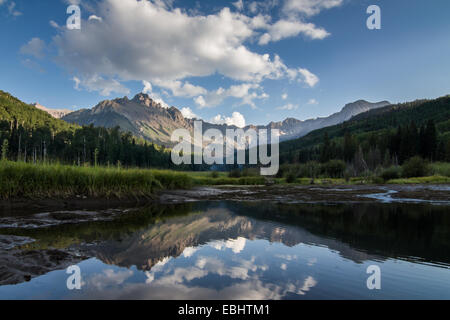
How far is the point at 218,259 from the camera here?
606 centimetres

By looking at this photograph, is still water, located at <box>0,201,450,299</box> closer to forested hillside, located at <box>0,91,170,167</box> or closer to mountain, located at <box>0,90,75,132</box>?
forested hillside, located at <box>0,91,170,167</box>

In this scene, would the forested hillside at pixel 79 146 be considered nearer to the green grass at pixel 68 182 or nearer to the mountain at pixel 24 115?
the mountain at pixel 24 115

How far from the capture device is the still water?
4277mm

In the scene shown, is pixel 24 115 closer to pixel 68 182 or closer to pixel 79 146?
pixel 79 146

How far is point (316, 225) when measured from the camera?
1023 centimetres

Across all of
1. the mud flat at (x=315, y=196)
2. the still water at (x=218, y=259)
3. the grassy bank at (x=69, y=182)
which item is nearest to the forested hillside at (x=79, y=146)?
the mud flat at (x=315, y=196)

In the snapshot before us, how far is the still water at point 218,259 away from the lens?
14.0 feet

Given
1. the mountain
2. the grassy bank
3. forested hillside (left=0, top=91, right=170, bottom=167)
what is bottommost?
the grassy bank

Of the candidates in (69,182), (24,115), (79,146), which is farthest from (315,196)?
(24,115)

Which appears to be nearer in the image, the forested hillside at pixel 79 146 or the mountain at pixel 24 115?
the forested hillside at pixel 79 146

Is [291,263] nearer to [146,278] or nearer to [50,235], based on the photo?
[146,278]

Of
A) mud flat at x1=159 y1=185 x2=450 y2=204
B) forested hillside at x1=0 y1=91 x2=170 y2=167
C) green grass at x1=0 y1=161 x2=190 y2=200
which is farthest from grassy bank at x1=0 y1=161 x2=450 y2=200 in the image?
forested hillside at x1=0 y1=91 x2=170 y2=167

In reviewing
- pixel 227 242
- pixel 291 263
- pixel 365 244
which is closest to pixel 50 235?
pixel 227 242

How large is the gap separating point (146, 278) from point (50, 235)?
4685 mm
